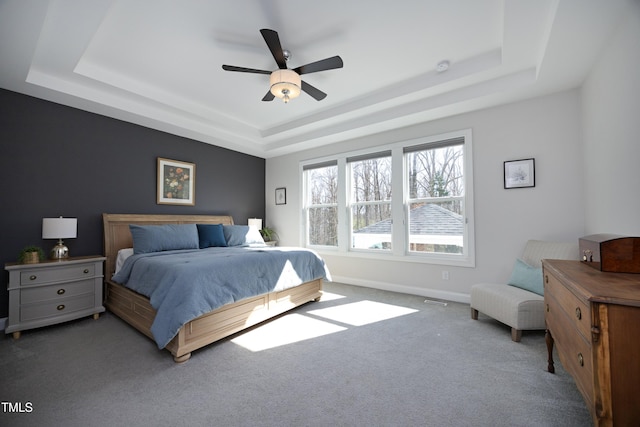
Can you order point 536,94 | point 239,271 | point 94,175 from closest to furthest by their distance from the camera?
point 239,271
point 536,94
point 94,175

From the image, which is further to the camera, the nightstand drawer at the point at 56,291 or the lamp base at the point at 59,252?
the lamp base at the point at 59,252

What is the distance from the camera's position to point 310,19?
91.0 inches

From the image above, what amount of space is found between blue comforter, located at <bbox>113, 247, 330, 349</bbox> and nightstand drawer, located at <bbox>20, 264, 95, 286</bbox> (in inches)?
12.7

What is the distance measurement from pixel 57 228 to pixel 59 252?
317mm

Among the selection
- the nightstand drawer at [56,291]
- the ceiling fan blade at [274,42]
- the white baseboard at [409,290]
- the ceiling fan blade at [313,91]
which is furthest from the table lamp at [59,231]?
the white baseboard at [409,290]

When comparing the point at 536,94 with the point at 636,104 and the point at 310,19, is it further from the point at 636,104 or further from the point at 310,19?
the point at 310,19

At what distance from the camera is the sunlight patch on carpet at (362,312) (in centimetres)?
305

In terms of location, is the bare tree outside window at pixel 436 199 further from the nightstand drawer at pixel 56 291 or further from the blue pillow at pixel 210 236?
the nightstand drawer at pixel 56 291

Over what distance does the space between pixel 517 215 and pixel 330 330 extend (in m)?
2.64

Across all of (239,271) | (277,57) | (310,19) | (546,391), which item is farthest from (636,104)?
(239,271)

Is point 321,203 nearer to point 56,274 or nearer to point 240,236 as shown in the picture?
point 240,236

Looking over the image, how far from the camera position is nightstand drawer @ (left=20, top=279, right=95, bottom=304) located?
8.67ft

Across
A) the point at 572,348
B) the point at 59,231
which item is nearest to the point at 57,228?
the point at 59,231

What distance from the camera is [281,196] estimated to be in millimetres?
5715
